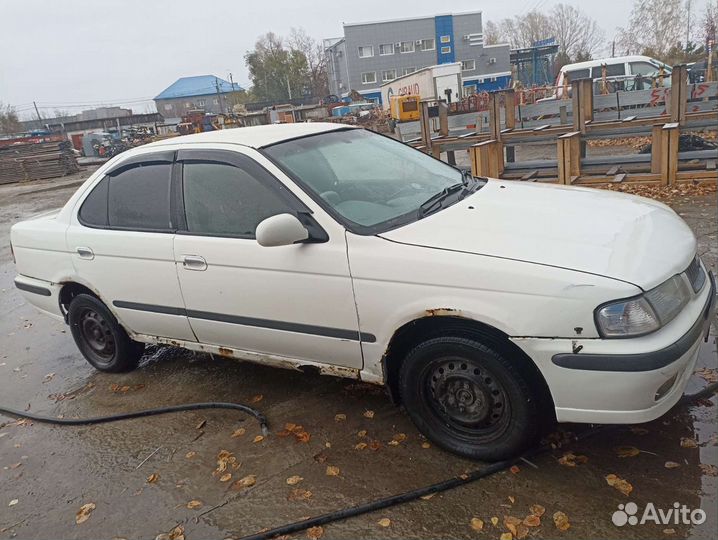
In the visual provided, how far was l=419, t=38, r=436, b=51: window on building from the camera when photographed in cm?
6069

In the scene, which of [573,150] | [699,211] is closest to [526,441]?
[699,211]

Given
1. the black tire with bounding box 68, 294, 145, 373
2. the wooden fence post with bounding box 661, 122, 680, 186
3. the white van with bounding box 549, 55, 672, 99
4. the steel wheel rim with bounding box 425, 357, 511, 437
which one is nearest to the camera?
the steel wheel rim with bounding box 425, 357, 511, 437

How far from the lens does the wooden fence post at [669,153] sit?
8.11m

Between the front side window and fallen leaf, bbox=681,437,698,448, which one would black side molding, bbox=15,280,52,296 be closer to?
the front side window

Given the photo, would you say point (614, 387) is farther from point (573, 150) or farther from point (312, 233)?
point (573, 150)

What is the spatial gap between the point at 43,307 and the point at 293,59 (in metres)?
76.6

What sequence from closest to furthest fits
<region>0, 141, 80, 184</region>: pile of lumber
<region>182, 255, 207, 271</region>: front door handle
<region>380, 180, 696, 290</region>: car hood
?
1. <region>380, 180, 696, 290</region>: car hood
2. <region>182, 255, 207, 271</region>: front door handle
3. <region>0, 141, 80, 184</region>: pile of lumber

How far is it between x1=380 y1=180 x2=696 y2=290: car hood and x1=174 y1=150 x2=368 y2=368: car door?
0.46m

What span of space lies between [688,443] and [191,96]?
102m

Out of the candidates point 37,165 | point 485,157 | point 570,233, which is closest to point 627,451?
point 570,233

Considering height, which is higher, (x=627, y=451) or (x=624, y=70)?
(x=624, y=70)

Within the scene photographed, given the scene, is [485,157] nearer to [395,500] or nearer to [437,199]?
[437,199]

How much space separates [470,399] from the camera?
111 inches

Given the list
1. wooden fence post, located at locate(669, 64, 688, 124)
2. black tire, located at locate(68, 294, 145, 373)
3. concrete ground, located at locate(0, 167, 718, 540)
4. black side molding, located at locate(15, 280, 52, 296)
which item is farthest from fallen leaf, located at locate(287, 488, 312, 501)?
wooden fence post, located at locate(669, 64, 688, 124)
